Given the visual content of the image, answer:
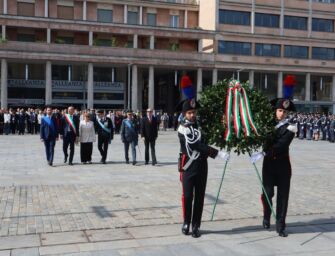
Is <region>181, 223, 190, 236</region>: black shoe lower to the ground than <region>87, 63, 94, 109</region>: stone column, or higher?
lower

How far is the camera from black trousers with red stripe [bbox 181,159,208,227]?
23.3 feet

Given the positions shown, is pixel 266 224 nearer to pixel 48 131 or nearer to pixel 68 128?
pixel 48 131

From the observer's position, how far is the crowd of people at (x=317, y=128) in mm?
31991

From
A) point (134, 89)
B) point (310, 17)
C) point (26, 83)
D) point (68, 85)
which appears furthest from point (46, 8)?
point (310, 17)

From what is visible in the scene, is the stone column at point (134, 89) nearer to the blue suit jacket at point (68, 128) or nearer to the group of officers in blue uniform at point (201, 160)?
the blue suit jacket at point (68, 128)

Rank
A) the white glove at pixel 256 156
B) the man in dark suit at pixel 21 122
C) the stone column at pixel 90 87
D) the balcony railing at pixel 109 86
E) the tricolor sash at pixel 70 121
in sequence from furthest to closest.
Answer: the balcony railing at pixel 109 86, the stone column at pixel 90 87, the man in dark suit at pixel 21 122, the tricolor sash at pixel 70 121, the white glove at pixel 256 156

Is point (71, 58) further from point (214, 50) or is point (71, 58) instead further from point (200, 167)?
point (200, 167)

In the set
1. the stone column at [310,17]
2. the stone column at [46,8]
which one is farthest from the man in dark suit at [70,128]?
the stone column at [310,17]

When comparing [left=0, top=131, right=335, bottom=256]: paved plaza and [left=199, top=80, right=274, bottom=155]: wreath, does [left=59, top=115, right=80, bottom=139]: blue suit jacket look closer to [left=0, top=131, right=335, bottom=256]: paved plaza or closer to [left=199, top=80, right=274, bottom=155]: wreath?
[left=0, top=131, right=335, bottom=256]: paved plaza

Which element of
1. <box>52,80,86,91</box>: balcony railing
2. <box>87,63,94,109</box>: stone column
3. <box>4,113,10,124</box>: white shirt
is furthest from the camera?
<box>52,80,86,91</box>: balcony railing

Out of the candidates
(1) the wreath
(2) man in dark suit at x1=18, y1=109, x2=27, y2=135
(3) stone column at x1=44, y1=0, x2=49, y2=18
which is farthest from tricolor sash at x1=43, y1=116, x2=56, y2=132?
(3) stone column at x1=44, y1=0, x2=49, y2=18

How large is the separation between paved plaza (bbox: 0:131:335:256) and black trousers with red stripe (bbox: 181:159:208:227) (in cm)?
31

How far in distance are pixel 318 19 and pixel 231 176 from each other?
188ft

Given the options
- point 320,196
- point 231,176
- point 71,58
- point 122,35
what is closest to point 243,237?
point 320,196
